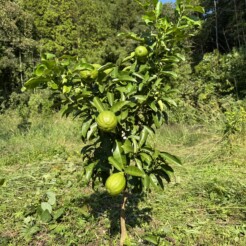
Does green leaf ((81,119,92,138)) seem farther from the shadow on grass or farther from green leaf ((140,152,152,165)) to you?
the shadow on grass

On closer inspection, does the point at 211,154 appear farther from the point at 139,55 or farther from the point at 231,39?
the point at 231,39

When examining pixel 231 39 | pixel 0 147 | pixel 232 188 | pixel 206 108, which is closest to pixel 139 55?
pixel 232 188

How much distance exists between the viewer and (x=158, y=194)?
283 centimetres

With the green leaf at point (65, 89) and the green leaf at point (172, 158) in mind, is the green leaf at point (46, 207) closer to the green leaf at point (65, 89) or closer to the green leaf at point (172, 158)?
the green leaf at point (172, 158)

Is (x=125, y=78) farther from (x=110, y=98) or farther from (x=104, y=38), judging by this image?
(x=104, y=38)

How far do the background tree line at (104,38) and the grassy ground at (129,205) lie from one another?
3214 millimetres

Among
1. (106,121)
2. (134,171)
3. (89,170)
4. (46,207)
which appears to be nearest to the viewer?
(106,121)

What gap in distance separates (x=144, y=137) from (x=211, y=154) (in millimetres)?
2700

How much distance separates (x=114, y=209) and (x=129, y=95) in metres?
1.35

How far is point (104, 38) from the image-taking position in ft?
50.2

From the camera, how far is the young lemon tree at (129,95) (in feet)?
4.34

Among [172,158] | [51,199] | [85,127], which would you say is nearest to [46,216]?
[51,199]

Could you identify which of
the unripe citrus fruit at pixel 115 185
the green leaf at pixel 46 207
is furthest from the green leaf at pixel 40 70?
the green leaf at pixel 46 207

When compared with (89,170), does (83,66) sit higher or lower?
higher
